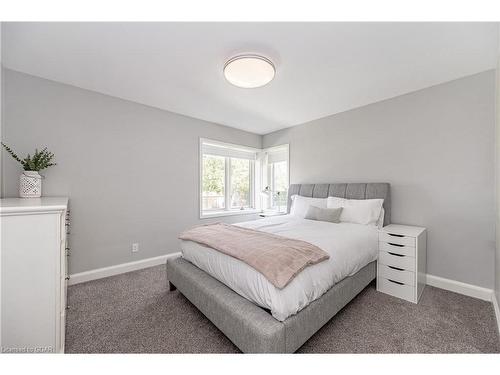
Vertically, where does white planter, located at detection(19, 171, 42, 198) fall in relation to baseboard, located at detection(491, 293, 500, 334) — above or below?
above

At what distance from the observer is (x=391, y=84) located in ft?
7.74

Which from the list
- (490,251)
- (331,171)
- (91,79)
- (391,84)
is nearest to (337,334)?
(490,251)

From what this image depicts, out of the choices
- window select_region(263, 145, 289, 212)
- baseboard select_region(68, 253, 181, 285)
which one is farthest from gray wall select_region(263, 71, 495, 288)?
baseboard select_region(68, 253, 181, 285)

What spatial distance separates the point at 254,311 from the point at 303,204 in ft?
7.31

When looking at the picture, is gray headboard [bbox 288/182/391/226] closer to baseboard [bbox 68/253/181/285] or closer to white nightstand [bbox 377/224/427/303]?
white nightstand [bbox 377/224/427/303]

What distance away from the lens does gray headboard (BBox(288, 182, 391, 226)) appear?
2674 millimetres

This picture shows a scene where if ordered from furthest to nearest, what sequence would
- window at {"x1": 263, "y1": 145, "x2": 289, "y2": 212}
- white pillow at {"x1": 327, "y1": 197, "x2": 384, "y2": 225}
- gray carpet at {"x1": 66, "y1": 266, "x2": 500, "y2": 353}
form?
window at {"x1": 263, "y1": 145, "x2": 289, "y2": 212} → white pillow at {"x1": 327, "y1": 197, "x2": 384, "y2": 225} → gray carpet at {"x1": 66, "y1": 266, "x2": 500, "y2": 353}

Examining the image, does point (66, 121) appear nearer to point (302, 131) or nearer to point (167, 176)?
point (167, 176)

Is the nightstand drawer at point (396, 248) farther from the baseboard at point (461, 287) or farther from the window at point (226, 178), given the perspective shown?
the window at point (226, 178)

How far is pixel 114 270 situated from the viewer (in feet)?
8.79

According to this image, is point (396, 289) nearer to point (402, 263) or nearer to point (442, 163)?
point (402, 263)

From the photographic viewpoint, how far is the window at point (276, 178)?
430 centimetres

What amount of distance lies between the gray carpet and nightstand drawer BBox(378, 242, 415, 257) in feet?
1.55

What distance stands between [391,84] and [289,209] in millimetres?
2297
